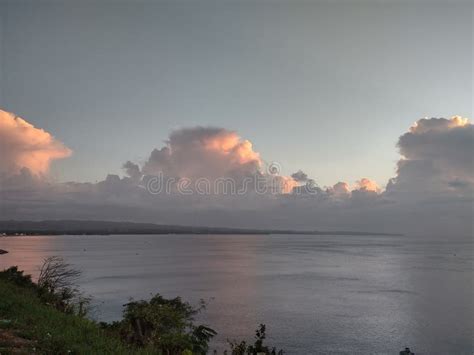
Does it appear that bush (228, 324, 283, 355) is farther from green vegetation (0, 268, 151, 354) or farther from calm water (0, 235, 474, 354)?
calm water (0, 235, 474, 354)

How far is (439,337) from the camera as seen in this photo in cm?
4909

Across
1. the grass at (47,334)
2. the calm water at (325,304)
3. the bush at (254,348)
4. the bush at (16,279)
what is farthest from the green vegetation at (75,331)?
the calm water at (325,304)

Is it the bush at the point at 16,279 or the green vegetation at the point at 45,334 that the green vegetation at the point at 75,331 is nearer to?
the green vegetation at the point at 45,334

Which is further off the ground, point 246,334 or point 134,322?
point 134,322

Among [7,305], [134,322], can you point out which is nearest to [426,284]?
[134,322]

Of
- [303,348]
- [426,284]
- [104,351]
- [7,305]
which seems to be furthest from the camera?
[426,284]

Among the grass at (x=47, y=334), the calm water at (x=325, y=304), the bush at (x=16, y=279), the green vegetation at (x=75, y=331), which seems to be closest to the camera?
the grass at (x=47, y=334)

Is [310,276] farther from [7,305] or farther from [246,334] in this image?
[7,305]

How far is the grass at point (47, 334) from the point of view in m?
11.9

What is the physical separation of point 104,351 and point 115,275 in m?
98.4

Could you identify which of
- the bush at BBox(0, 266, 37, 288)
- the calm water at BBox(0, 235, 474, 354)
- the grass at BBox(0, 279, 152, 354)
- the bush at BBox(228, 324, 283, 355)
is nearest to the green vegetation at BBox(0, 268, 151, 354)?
the grass at BBox(0, 279, 152, 354)

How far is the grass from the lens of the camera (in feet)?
39.0

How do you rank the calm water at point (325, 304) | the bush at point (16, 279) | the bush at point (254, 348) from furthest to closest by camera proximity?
the calm water at point (325, 304)
the bush at point (16, 279)
the bush at point (254, 348)

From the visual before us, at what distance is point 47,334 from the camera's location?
44.2 ft
